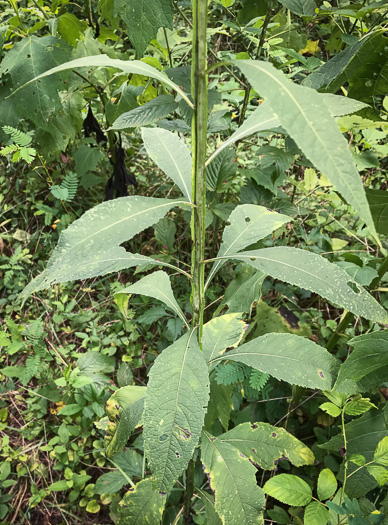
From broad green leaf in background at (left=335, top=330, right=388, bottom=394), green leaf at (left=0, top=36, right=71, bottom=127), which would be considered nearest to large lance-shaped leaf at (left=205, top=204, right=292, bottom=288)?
broad green leaf in background at (left=335, top=330, right=388, bottom=394)

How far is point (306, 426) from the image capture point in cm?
158

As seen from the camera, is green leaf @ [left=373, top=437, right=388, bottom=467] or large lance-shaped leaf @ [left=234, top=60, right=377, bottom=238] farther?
green leaf @ [left=373, top=437, right=388, bottom=467]

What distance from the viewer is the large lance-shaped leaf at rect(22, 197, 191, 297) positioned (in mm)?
614

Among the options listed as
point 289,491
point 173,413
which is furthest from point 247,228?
point 289,491

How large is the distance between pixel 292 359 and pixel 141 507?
66 cm

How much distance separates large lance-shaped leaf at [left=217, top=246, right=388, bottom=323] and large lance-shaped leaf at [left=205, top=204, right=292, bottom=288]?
12cm

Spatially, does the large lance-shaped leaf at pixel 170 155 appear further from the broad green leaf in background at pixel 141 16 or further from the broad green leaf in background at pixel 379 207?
the broad green leaf in background at pixel 379 207

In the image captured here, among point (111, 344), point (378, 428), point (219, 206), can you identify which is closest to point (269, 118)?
point (219, 206)

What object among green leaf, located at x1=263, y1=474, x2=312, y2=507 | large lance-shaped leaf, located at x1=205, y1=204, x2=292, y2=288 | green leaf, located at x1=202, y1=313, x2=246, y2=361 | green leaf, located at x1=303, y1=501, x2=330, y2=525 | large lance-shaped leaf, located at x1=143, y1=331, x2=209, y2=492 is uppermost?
large lance-shaped leaf, located at x1=205, y1=204, x2=292, y2=288

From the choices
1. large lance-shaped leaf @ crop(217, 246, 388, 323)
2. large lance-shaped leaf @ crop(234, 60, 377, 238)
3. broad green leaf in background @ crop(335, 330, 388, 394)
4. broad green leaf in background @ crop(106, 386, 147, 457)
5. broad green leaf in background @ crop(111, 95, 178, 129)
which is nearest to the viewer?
large lance-shaped leaf @ crop(234, 60, 377, 238)

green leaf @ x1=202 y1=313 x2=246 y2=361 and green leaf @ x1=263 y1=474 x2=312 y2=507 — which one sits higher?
green leaf @ x1=202 y1=313 x2=246 y2=361

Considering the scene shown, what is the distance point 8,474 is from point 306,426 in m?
1.47

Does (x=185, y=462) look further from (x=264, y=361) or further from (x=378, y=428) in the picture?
(x=378, y=428)

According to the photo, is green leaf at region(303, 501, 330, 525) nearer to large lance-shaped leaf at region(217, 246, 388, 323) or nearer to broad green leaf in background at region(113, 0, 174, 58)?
large lance-shaped leaf at region(217, 246, 388, 323)
